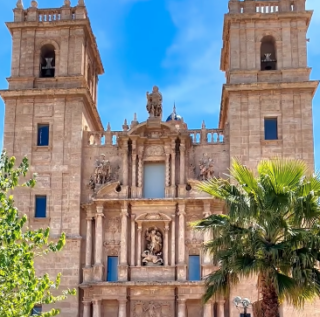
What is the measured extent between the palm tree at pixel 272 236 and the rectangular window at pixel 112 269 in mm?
10012

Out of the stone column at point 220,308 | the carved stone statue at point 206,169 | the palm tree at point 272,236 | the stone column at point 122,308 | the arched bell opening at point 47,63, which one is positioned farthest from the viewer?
the arched bell opening at point 47,63

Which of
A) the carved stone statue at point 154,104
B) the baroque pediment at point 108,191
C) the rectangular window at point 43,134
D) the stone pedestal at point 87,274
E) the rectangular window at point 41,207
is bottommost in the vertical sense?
the stone pedestal at point 87,274

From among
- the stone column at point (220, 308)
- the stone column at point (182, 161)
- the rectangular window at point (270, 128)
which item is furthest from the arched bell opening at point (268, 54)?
the stone column at point (220, 308)

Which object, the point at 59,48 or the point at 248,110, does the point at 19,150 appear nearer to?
the point at 59,48

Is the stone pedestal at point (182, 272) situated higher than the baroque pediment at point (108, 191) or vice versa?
the baroque pediment at point (108, 191)

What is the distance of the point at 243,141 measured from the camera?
30516 mm

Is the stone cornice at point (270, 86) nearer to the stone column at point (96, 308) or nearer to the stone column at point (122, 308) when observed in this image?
the stone column at point (122, 308)

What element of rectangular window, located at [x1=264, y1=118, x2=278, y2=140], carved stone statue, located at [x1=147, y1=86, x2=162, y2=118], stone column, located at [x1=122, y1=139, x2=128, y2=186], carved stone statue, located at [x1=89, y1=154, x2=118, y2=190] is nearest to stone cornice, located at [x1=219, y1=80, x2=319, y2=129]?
rectangular window, located at [x1=264, y1=118, x2=278, y2=140]

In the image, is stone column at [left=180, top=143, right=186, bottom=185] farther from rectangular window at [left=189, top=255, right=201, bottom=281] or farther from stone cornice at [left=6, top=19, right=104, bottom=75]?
stone cornice at [left=6, top=19, right=104, bottom=75]

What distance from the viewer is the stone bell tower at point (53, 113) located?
30.2 m

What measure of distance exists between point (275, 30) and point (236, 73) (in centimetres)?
255

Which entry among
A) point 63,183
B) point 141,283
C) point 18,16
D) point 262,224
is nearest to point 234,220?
point 262,224

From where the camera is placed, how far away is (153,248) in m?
29.8

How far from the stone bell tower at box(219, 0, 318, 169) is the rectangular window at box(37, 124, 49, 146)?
7261 mm
